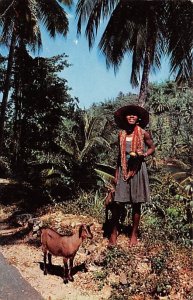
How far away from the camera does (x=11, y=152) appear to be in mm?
16531

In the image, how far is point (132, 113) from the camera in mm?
5414

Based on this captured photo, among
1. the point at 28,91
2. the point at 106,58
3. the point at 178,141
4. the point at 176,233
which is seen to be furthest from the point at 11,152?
the point at 178,141

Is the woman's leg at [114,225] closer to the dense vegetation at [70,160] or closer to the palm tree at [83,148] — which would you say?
the dense vegetation at [70,160]

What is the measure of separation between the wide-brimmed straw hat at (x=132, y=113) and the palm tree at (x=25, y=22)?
8.46 m

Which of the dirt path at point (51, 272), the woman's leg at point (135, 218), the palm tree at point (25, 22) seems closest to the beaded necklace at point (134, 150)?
the woman's leg at point (135, 218)

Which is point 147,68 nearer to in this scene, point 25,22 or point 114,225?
point 25,22

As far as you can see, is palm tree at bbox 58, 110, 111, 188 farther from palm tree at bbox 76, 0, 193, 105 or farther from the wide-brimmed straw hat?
the wide-brimmed straw hat

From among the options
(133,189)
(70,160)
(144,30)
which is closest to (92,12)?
(144,30)

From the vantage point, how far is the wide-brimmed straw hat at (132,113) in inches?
211

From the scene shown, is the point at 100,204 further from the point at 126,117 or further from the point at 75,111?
the point at 75,111

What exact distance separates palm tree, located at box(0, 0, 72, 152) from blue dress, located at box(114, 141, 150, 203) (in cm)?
889

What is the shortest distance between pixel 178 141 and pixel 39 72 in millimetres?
14825

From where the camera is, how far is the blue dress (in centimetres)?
533

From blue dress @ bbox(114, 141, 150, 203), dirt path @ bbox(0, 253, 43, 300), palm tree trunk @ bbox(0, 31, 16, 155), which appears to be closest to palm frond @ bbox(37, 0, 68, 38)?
palm tree trunk @ bbox(0, 31, 16, 155)
